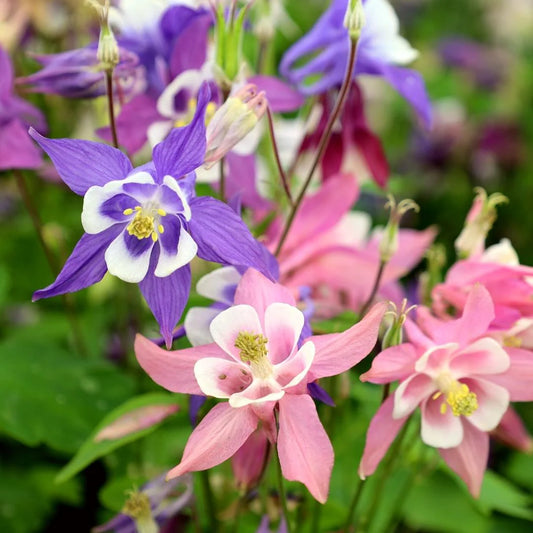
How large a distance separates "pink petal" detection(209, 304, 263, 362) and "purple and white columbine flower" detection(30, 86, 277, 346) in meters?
0.03

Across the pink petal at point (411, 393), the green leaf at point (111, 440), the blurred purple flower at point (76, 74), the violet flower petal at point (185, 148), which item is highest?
the violet flower petal at point (185, 148)

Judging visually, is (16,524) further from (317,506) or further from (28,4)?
(28,4)

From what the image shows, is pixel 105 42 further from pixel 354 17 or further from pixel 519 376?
pixel 519 376

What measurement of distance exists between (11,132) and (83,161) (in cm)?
18

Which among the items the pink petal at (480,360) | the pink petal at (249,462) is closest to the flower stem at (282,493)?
the pink petal at (249,462)

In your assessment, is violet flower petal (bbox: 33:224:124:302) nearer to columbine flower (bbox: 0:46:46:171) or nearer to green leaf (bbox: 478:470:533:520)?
columbine flower (bbox: 0:46:46:171)

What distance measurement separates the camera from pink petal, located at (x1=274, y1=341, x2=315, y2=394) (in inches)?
17.9

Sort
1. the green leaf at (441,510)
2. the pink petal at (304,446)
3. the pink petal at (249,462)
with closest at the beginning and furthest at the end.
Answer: the pink petal at (304,446)
the pink petal at (249,462)
the green leaf at (441,510)

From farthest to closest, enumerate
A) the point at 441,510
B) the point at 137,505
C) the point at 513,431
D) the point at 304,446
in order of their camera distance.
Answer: the point at 441,510
the point at 513,431
the point at 137,505
the point at 304,446

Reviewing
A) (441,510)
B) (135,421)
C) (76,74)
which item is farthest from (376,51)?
(441,510)

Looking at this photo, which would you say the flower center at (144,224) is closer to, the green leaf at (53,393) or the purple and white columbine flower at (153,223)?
the purple and white columbine flower at (153,223)

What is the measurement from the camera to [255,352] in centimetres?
47

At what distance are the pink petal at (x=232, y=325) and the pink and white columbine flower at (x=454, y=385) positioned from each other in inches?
3.4

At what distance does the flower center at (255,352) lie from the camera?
470 mm
